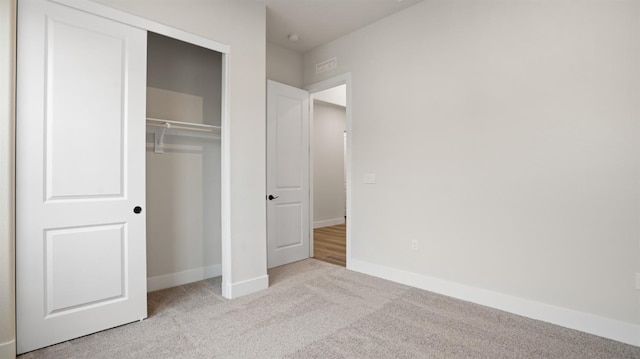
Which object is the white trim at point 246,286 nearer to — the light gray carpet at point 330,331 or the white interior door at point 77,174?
the light gray carpet at point 330,331

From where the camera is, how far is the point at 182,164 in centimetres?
324

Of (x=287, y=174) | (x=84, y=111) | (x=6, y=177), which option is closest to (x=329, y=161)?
(x=287, y=174)

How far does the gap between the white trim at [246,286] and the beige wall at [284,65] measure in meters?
2.53

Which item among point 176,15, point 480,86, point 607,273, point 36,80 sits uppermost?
point 176,15

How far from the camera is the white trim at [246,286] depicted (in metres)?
2.84

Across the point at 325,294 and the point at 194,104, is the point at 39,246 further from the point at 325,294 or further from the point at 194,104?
the point at 325,294

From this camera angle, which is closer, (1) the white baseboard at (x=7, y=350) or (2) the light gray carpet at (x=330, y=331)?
(1) the white baseboard at (x=7, y=350)

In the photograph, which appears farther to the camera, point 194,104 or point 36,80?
point 194,104

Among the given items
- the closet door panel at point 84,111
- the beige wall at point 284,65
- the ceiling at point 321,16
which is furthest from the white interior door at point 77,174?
the beige wall at point 284,65

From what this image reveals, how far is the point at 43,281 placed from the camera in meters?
2.00

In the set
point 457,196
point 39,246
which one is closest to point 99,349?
point 39,246

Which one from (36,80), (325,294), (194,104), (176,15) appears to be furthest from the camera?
(194,104)

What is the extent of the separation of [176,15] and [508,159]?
303cm

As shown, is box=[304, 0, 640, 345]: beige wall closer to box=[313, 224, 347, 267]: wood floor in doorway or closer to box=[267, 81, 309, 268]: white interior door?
box=[313, 224, 347, 267]: wood floor in doorway
